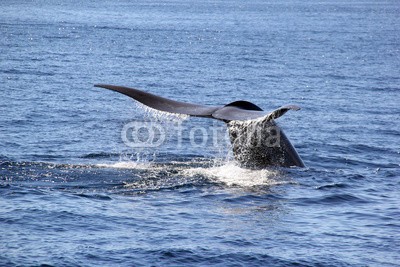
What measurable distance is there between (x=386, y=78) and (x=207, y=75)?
8032 mm

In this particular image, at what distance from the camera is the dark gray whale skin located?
12.0 metres

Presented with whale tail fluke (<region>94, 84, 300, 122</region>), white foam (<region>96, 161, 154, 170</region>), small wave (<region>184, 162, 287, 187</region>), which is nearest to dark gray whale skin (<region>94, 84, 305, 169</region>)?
whale tail fluke (<region>94, 84, 300, 122</region>)

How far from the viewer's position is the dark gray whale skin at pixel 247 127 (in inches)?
471

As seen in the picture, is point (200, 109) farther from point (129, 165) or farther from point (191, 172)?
point (129, 165)

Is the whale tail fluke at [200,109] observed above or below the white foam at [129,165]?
above

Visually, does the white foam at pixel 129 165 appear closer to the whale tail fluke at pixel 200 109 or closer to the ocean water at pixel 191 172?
the ocean water at pixel 191 172

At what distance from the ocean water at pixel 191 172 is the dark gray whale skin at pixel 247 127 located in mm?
221

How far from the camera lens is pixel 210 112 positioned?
12.2 m

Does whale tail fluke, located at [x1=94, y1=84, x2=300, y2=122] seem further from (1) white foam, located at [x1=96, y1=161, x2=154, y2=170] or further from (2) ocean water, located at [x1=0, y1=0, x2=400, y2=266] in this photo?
(1) white foam, located at [x1=96, y1=161, x2=154, y2=170]

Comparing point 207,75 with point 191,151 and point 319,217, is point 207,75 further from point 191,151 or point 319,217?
point 319,217

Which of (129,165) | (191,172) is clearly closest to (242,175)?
(191,172)

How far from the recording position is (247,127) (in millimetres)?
13008

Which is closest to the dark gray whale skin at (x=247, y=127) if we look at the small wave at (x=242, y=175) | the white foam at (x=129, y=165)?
the small wave at (x=242, y=175)

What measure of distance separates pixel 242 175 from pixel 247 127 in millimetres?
990
